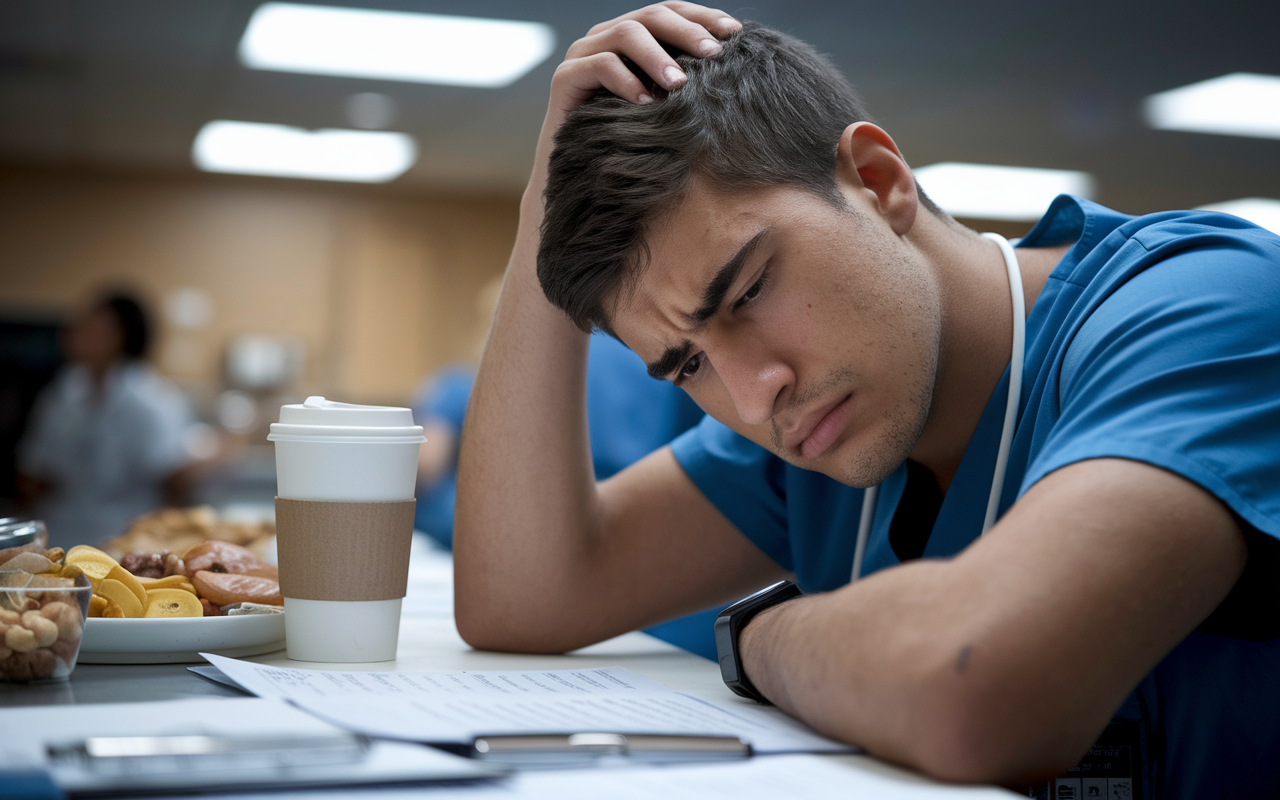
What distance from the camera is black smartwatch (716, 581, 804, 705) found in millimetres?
749

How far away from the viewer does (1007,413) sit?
0.89m

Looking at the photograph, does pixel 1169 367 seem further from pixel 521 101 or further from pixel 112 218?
pixel 112 218

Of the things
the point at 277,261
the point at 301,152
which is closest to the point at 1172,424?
the point at 301,152

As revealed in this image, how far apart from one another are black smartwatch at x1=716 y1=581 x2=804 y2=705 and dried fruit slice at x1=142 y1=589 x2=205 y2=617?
1.41 ft

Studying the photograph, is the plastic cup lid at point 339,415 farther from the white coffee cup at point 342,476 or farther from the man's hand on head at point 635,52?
the man's hand on head at point 635,52

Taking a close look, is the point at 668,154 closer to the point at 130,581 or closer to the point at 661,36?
the point at 661,36

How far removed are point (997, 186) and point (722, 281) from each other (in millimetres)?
5925

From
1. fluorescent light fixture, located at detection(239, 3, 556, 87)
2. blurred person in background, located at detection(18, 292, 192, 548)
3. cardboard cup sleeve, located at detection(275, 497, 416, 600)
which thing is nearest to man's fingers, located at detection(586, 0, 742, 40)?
cardboard cup sleeve, located at detection(275, 497, 416, 600)

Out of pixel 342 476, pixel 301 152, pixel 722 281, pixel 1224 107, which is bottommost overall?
pixel 342 476

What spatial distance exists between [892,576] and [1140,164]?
5804 millimetres

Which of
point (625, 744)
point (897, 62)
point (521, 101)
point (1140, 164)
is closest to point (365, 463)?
point (625, 744)

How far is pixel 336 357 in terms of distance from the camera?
754 centimetres

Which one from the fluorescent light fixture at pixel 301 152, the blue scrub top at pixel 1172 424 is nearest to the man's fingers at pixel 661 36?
the blue scrub top at pixel 1172 424

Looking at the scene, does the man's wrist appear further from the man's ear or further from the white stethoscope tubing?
the man's ear
